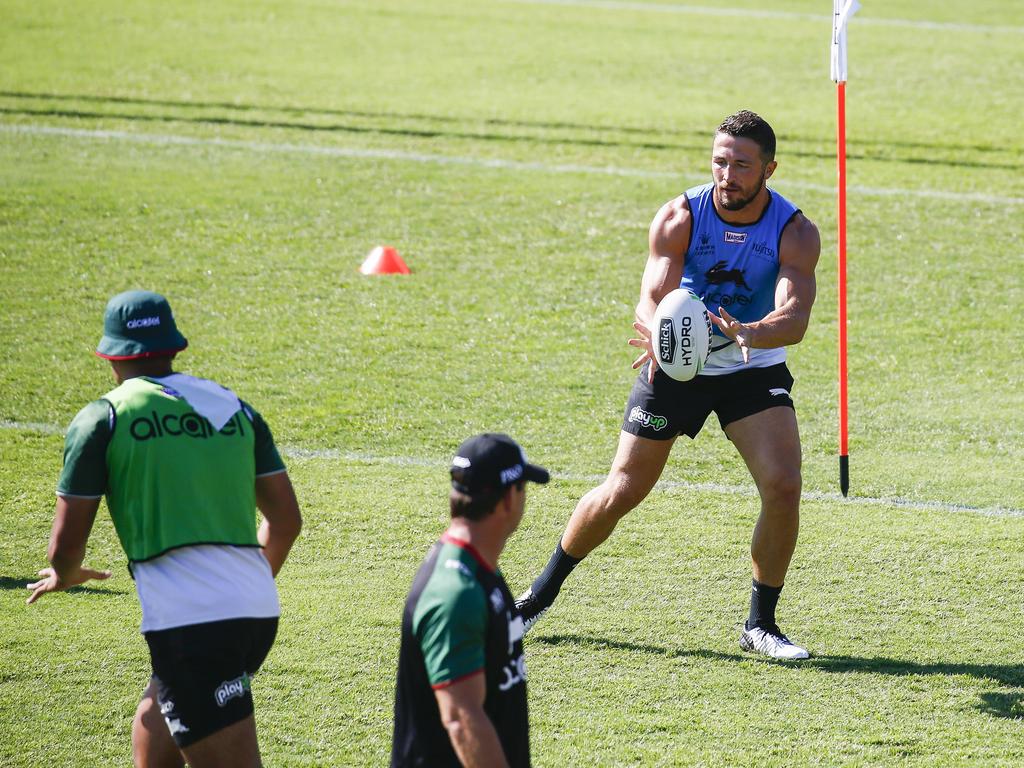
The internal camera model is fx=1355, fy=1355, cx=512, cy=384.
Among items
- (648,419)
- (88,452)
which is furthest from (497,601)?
(648,419)

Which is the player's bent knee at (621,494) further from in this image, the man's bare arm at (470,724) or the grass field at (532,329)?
the man's bare arm at (470,724)

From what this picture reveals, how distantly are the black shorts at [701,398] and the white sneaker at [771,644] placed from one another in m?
0.96

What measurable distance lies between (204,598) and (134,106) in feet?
46.3

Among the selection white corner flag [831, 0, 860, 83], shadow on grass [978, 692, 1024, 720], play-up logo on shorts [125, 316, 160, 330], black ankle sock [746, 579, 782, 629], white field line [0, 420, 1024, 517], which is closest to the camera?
play-up logo on shorts [125, 316, 160, 330]

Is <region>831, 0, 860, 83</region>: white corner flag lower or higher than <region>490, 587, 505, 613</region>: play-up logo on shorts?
higher

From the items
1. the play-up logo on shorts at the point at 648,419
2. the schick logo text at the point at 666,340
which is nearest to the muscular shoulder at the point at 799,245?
the schick logo text at the point at 666,340

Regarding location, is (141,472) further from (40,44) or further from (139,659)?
(40,44)

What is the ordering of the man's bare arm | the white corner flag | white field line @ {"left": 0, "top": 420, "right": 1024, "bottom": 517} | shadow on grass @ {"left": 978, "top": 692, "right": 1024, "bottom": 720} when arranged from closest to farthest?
the man's bare arm
shadow on grass @ {"left": 978, "top": 692, "right": 1024, "bottom": 720}
the white corner flag
white field line @ {"left": 0, "top": 420, "right": 1024, "bottom": 517}

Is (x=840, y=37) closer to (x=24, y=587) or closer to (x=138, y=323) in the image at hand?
(x=138, y=323)

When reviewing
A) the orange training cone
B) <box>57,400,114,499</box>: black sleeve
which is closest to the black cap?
<box>57,400,114,499</box>: black sleeve

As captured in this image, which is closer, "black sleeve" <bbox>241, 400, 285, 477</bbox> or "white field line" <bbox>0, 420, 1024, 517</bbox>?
"black sleeve" <bbox>241, 400, 285, 477</bbox>

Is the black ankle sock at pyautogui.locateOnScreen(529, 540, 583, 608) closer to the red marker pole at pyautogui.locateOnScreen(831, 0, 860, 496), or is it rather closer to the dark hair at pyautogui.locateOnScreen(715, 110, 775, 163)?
the dark hair at pyautogui.locateOnScreen(715, 110, 775, 163)

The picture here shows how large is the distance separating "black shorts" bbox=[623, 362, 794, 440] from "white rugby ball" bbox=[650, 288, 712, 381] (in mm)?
157

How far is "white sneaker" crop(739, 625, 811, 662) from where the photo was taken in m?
6.09
